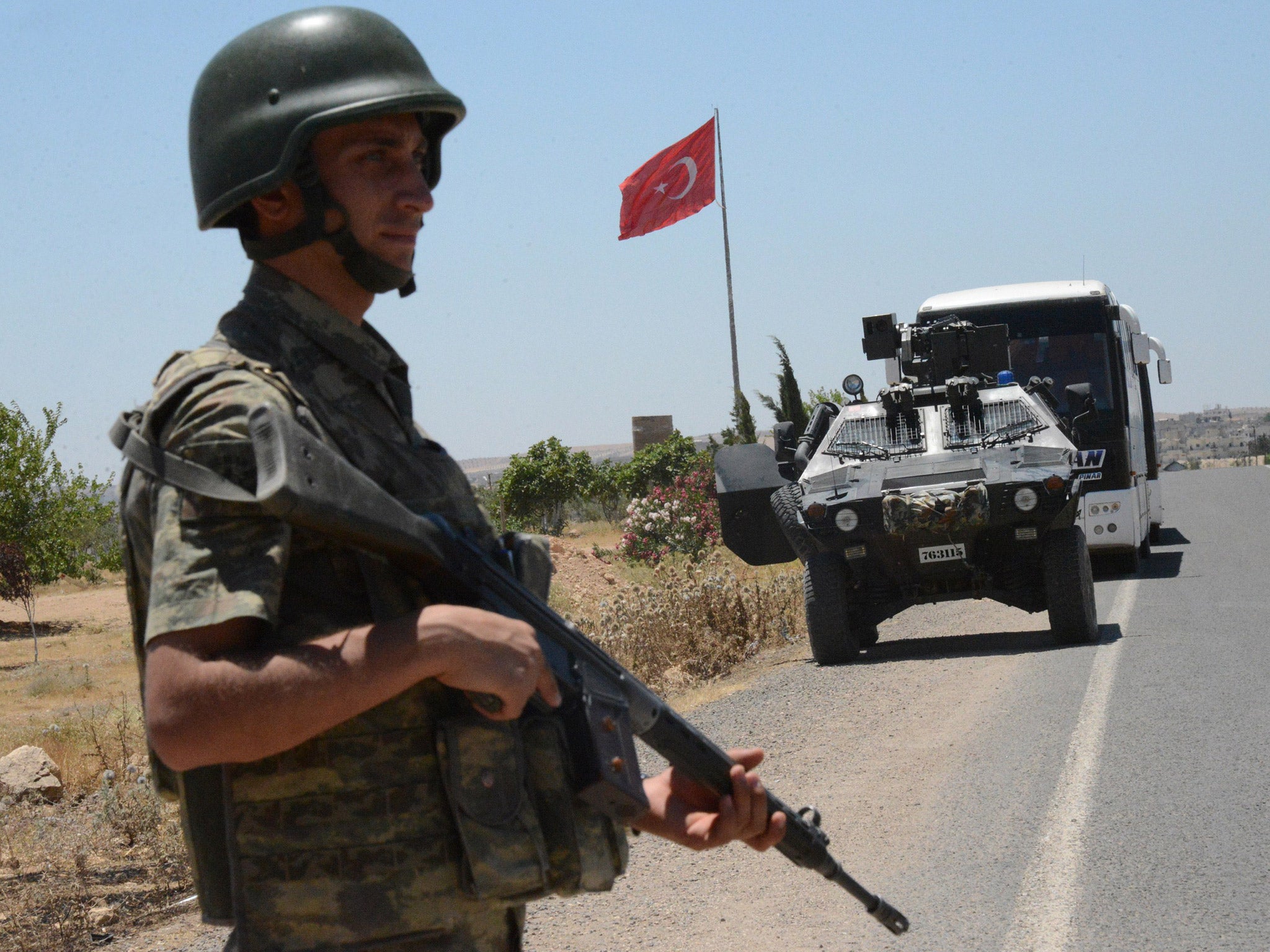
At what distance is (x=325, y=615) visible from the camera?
1749 millimetres

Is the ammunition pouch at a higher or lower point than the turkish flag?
lower

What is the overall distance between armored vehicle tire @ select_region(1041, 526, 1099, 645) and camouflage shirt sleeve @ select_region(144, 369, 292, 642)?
9067 mm

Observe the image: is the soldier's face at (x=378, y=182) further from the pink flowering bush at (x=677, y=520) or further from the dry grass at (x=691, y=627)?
the pink flowering bush at (x=677, y=520)

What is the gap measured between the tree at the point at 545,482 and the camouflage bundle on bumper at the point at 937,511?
39120mm

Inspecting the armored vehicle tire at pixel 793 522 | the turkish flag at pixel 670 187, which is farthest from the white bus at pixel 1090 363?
the turkish flag at pixel 670 187

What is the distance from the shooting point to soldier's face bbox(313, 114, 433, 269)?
1963 millimetres

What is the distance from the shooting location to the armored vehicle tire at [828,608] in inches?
406

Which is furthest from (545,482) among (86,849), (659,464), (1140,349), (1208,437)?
(1208,437)

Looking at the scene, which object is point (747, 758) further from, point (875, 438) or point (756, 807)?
point (875, 438)

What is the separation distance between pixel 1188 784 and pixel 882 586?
4728 mm

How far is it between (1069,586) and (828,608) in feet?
5.58

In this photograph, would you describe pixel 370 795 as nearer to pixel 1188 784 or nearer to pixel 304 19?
pixel 304 19

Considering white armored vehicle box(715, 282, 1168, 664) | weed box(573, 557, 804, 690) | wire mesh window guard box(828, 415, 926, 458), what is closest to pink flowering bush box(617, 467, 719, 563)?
weed box(573, 557, 804, 690)

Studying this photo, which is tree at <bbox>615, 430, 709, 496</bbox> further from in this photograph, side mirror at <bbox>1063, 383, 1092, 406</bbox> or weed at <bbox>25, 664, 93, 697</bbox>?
side mirror at <bbox>1063, 383, 1092, 406</bbox>
